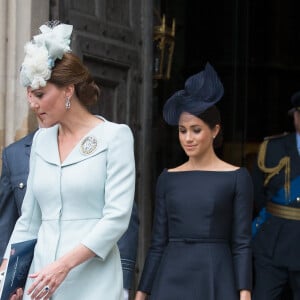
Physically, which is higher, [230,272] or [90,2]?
[90,2]

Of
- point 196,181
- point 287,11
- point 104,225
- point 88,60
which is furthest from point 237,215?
point 287,11

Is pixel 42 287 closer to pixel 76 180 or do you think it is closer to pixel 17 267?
pixel 17 267

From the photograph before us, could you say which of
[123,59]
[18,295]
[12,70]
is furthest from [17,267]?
[123,59]

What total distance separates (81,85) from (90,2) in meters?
2.31

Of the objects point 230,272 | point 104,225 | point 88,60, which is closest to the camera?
point 104,225

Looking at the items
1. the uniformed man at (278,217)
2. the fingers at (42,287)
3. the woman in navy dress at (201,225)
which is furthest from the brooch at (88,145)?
the uniformed man at (278,217)

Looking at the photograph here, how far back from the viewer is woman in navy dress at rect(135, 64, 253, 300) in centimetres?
525

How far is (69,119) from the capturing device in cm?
470

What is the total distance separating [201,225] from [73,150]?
860mm

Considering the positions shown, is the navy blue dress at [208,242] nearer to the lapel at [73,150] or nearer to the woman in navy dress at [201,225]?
the woman in navy dress at [201,225]

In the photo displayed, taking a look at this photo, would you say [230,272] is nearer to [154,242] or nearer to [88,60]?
[154,242]

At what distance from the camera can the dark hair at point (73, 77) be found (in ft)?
15.2

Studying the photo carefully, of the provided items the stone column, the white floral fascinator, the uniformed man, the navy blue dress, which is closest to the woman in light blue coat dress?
the white floral fascinator

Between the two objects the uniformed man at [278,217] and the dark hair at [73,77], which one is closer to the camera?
the dark hair at [73,77]
